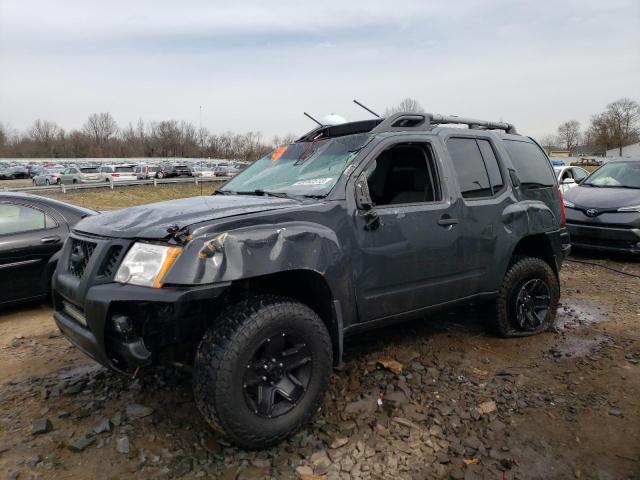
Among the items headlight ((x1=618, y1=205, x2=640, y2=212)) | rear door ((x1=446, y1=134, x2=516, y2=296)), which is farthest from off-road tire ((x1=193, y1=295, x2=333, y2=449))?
headlight ((x1=618, y1=205, x2=640, y2=212))

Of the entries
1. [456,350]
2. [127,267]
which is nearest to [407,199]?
[456,350]

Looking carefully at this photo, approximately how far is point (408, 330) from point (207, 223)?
257cm

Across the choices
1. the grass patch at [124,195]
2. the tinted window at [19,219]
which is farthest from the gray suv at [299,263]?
the grass patch at [124,195]

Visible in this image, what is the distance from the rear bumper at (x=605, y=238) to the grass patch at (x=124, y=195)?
17.6 metres

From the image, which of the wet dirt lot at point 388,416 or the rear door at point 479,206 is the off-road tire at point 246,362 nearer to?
the wet dirt lot at point 388,416

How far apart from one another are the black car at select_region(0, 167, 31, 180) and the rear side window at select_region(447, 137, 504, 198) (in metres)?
52.9

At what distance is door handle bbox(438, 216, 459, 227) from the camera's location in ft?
11.5

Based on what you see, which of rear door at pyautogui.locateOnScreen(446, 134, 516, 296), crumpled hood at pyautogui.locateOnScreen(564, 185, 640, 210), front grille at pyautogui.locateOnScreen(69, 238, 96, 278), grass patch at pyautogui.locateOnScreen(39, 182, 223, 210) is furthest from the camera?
grass patch at pyautogui.locateOnScreen(39, 182, 223, 210)

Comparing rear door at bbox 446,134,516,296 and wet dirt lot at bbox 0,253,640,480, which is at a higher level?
rear door at bbox 446,134,516,296

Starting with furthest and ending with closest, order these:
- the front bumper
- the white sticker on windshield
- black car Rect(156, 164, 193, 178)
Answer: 1. black car Rect(156, 164, 193, 178)
2. the white sticker on windshield
3. the front bumper

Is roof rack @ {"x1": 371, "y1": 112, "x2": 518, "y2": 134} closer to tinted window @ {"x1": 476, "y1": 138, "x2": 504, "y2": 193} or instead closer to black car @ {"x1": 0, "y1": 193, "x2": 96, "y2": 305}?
tinted window @ {"x1": 476, "y1": 138, "x2": 504, "y2": 193}

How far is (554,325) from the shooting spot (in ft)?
15.6

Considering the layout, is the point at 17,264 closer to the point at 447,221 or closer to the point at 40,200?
the point at 40,200

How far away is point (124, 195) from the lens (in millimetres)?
25750
